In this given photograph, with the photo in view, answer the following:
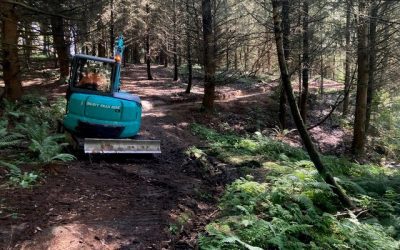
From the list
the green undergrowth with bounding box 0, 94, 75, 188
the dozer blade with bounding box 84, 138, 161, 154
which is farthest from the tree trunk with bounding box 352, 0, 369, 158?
the green undergrowth with bounding box 0, 94, 75, 188

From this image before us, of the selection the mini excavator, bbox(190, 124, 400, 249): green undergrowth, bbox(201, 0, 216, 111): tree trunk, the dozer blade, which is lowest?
bbox(190, 124, 400, 249): green undergrowth

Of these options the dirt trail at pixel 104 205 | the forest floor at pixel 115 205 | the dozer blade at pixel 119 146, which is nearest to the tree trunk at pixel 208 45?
the forest floor at pixel 115 205

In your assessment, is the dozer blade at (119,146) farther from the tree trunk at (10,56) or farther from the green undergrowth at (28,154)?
the tree trunk at (10,56)

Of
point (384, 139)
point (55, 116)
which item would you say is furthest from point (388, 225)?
point (384, 139)

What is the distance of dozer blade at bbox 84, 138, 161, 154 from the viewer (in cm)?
927

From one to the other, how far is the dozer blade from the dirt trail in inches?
11.3

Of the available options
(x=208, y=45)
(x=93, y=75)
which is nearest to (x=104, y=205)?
(x=93, y=75)

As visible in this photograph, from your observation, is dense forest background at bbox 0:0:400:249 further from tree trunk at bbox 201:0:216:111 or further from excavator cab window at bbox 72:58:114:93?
excavator cab window at bbox 72:58:114:93

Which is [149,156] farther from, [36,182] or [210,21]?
[210,21]

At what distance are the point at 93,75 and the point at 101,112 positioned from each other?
4.37 ft

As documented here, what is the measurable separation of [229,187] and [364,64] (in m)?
10.0

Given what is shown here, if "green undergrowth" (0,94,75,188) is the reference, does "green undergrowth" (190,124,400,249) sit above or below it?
below

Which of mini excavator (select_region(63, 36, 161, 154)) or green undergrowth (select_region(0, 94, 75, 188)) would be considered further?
mini excavator (select_region(63, 36, 161, 154))

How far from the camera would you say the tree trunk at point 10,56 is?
11477 mm
